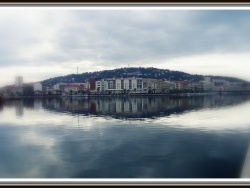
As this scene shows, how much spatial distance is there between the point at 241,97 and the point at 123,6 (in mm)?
1601

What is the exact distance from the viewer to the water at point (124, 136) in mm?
2684

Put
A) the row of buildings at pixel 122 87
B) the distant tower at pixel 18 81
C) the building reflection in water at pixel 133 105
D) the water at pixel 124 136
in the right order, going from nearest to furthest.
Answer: the water at pixel 124 136, the distant tower at pixel 18 81, the row of buildings at pixel 122 87, the building reflection in water at pixel 133 105

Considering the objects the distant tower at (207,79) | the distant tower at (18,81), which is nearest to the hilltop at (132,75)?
the distant tower at (207,79)

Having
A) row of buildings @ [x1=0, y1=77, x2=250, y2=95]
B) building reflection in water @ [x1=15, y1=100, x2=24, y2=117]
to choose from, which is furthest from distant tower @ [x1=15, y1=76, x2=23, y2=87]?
building reflection in water @ [x1=15, y1=100, x2=24, y2=117]

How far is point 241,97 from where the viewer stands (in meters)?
2.82

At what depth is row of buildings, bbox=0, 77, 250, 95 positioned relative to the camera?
3060 millimetres

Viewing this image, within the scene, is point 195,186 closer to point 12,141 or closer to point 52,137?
point 52,137

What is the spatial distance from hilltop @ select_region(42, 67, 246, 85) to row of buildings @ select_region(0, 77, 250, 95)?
0.04 meters

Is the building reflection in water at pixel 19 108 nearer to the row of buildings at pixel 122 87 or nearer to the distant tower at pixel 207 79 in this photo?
the row of buildings at pixel 122 87

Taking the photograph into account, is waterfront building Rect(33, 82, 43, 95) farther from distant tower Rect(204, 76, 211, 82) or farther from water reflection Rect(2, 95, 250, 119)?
distant tower Rect(204, 76, 211, 82)

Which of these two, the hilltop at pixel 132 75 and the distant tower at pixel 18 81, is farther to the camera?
the hilltop at pixel 132 75

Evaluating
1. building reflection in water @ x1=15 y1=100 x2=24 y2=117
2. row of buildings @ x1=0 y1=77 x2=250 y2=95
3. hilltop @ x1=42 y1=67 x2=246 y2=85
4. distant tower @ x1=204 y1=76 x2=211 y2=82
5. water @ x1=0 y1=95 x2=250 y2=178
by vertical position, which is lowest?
water @ x1=0 y1=95 x2=250 y2=178

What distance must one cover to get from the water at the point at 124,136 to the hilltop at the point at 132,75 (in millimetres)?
278

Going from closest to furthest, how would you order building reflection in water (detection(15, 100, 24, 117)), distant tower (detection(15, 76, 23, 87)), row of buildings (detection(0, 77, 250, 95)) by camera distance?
distant tower (detection(15, 76, 23, 87)) < row of buildings (detection(0, 77, 250, 95)) < building reflection in water (detection(15, 100, 24, 117))
